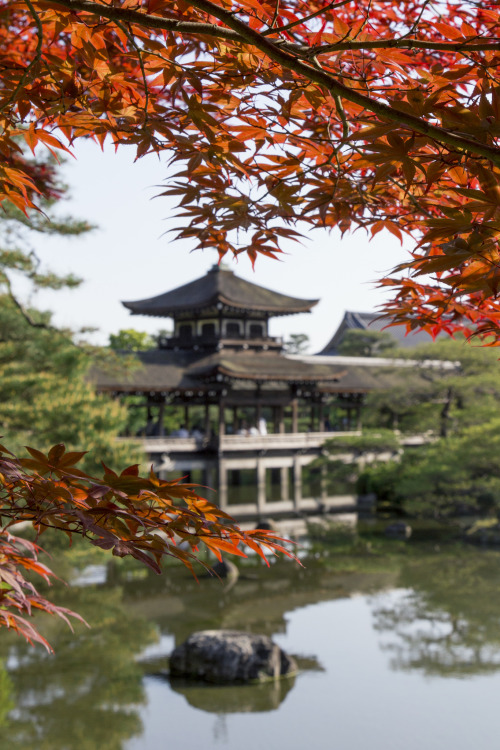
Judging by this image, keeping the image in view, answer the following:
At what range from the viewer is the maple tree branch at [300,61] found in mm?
1156

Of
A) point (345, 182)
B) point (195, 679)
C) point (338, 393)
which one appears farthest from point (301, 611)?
point (338, 393)

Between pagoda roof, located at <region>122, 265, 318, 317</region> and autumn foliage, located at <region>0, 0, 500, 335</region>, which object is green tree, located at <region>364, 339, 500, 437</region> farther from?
autumn foliage, located at <region>0, 0, 500, 335</region>

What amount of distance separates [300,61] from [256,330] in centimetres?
1987

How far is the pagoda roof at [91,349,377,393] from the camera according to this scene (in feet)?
57.0

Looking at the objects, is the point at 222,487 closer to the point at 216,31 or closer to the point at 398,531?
the point at 398,531

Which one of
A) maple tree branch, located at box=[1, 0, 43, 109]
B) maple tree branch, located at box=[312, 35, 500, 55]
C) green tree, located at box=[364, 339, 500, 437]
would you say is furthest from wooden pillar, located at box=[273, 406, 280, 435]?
maple tree branch, located at box=[312, 35, 500, 55]

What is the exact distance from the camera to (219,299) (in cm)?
1944

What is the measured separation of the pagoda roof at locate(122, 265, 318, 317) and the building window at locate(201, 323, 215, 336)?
0.68 meters

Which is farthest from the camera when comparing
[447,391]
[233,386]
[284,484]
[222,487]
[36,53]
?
[284,484]

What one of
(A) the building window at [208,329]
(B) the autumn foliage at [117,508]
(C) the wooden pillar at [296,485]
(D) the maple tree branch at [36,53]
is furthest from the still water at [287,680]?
(A) the building window at [208,329]

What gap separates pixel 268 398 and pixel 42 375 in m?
11.3

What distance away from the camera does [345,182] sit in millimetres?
1802

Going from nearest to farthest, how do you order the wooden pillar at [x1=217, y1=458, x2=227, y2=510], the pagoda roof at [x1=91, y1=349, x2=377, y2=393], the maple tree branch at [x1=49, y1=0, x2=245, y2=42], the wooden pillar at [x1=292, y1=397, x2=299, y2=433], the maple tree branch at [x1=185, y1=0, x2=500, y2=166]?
the maple tree branch at [x1=185, y1=0, x2=500, y2=166], the maple tree branch at [x1=49, y1=0, x2=245, y2=42], the wooden pillar at [x1=217, y1=458, x2=227, y2=510], the pagoda roof at [x1=91, y1=349, x2=377, y2=393], the wooden pillar at [x1=292, y1=397, x2=299, y2=433]

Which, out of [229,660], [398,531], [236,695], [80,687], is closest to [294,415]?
[398,531]
